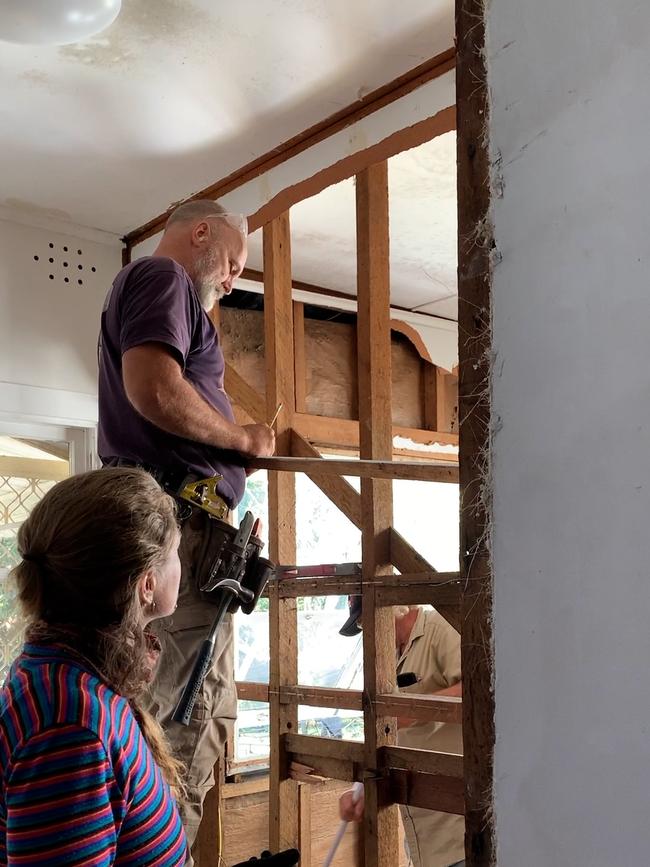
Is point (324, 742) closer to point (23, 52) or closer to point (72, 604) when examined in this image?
point (72, 604)

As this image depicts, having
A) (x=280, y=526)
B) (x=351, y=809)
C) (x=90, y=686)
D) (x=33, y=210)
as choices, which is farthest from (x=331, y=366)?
(x=90, y=686)

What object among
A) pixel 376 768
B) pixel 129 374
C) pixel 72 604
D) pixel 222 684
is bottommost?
pixel 376 768

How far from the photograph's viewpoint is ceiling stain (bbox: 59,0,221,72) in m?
2.25

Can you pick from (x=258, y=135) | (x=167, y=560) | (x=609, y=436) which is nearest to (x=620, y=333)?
(x=609, y=436)

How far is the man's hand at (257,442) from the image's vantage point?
74.2 inches

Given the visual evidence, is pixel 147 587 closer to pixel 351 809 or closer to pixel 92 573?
pixel 92 573

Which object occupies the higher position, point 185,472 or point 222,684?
point 185,472

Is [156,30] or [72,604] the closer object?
[72,604]

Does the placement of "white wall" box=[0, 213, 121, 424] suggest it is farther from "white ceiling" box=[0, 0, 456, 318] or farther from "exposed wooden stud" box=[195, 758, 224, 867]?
"exposed wooden stud" box=[195, 758, 224, 867]

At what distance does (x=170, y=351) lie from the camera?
1.77m

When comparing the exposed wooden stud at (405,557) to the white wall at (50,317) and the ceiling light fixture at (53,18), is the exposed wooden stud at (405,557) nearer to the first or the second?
the ceiling light fixture at (53,18)

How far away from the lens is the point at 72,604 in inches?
43.1

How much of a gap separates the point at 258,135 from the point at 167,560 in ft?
6.55

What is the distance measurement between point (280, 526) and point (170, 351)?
1095mm
